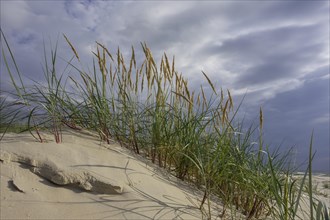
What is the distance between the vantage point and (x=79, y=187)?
199cm

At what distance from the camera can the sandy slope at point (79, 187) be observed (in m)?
1.81

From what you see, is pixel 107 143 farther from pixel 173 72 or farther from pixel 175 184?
pixel 173 72

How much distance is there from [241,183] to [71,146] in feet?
3.67

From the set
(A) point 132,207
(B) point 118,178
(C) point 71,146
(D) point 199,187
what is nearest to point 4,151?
(C) point 71,146

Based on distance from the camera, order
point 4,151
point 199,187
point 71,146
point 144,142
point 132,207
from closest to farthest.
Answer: point 132,207
point 4,151
point 71,146
point 199,187
point 144,142

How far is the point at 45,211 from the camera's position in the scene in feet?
5.81

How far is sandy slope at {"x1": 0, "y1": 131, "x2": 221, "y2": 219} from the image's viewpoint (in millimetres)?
1812

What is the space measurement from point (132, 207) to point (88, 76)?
134 cm

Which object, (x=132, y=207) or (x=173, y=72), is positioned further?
(x=173, y=72)

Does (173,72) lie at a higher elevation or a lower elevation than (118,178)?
higher

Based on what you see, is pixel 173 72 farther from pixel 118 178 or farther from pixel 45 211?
pixel 45 211

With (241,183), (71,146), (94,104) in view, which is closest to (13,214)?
(71,146)

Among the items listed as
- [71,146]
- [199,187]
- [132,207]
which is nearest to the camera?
[132,207]

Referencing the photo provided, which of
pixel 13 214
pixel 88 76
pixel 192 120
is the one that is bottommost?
pixel 13 214
